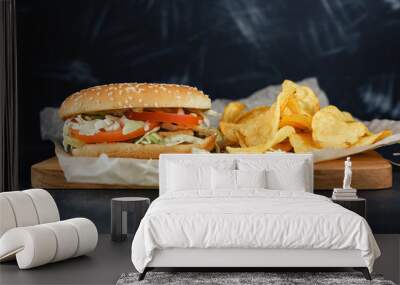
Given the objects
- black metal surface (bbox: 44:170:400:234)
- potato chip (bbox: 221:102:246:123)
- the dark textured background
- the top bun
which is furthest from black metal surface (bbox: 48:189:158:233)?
the dark textured background

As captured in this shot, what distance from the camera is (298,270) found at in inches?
192

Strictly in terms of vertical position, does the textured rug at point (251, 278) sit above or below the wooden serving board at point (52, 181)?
below

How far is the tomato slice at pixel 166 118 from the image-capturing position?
6.65 m

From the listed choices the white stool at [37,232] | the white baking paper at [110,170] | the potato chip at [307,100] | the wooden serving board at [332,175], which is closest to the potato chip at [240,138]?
the potato chip at [307,100]

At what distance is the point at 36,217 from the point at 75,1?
2.91 metres

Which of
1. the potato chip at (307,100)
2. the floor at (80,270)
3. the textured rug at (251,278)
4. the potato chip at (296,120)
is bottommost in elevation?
the floor at (80,270)

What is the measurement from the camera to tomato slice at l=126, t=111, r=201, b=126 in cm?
665

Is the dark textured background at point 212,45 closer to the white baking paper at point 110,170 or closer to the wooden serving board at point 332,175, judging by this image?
the wooden serving board at point 332,175

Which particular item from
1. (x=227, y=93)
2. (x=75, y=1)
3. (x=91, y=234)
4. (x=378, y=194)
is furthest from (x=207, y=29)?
(x=91, y=234)

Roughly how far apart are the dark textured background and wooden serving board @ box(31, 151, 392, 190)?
3.25ft

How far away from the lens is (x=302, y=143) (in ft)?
21.9

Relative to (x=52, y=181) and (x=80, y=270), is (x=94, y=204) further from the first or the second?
(x=80, y=270)

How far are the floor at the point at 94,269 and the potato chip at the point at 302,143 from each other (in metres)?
1.22

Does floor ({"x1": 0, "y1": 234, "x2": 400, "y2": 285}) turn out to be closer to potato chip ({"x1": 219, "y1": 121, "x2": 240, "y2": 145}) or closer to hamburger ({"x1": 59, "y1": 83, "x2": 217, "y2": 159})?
hamburger ({"x1": 59, "y1": 83, "x2": 217, "y2": 159})
